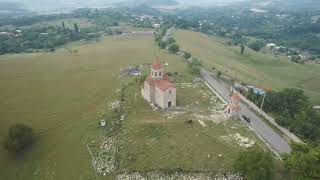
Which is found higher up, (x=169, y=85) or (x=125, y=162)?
(x=169, y=85)

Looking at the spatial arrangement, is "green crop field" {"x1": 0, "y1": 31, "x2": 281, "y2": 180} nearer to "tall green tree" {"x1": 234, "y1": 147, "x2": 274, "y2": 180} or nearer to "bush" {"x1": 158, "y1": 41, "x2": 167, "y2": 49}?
"tall green tree" {"x1": 234, "y1": 147, "x2": 274, "y2": 180}

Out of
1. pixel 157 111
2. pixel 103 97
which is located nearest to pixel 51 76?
pixel 103 97

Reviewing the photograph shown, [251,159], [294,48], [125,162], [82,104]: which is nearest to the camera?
[251,159]

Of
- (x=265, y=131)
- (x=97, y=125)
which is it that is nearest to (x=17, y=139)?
(x=97, y=125)

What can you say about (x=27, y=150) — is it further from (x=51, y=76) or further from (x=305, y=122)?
(x=305, y=122)

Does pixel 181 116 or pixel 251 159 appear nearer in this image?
pixel 251 159

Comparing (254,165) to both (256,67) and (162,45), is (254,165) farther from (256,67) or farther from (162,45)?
(162,45)
